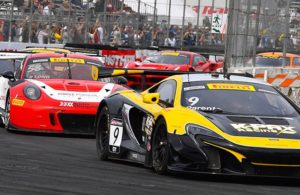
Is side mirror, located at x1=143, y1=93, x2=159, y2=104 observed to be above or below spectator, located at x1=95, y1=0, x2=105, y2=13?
below

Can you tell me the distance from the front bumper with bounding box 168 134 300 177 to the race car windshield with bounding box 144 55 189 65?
1916cm

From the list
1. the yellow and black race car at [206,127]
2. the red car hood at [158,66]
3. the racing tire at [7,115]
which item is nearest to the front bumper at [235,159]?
the yellow and black race car at [206,127]

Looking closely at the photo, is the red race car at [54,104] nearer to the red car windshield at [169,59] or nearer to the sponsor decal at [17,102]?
the sponsor decal at [17,102]

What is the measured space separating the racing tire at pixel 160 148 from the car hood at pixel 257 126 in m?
0.48

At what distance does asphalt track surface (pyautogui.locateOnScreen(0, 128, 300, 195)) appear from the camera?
8156 millimetres

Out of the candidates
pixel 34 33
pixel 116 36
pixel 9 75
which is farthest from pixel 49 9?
pixel 9 75

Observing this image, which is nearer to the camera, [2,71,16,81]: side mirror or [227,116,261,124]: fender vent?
[227,116,261,124]: fender vent

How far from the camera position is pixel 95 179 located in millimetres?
8938

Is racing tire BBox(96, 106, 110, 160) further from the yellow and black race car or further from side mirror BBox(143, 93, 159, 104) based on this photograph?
side mirror BBox(143, 93, 159, 104)

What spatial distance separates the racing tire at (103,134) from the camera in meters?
11.4

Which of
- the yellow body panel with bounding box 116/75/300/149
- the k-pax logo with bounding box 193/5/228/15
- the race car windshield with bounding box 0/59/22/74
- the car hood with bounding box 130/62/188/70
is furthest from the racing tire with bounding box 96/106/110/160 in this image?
the k-pax logo with bounding box 193/5/228/15

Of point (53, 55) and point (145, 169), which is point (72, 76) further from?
point (145, 169)

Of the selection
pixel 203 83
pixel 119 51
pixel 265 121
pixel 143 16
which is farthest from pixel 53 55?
pixel 143 16

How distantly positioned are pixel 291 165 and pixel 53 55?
7.66 m
